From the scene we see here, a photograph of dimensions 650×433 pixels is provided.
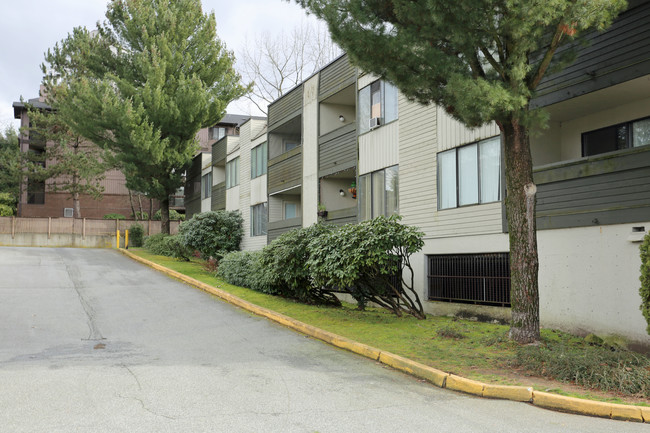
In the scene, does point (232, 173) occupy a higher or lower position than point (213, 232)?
higher

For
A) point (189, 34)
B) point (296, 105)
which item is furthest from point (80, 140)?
point (296, 105)

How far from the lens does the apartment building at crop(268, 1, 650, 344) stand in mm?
10406

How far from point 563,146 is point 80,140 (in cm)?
4125

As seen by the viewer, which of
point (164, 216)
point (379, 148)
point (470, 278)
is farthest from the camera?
point (164, 216)

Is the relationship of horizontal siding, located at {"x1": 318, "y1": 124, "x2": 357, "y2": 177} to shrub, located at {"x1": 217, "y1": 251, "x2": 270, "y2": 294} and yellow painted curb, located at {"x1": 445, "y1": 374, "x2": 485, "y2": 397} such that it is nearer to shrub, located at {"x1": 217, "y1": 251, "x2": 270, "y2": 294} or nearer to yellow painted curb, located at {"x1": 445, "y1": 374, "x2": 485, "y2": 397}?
shrub, located at {"x1": 217, "y1": 251, "x2": 270, "y2": 294}

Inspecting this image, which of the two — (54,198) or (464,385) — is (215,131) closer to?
(54,198)

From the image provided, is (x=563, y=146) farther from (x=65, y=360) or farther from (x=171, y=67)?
(x=171, y=67)

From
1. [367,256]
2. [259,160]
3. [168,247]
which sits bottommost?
[367,256]

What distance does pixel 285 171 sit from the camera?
25.1 meters

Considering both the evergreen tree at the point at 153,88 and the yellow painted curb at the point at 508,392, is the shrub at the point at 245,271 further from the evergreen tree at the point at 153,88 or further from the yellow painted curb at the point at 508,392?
the evergreen tree at the point at 153,88

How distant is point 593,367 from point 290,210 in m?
20.3

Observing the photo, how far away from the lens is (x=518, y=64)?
9.01 metres

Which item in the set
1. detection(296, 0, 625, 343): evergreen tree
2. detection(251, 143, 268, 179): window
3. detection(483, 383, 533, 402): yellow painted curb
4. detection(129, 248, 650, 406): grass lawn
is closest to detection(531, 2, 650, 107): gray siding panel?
detection(296, 0, 625, 343): evergreen tree

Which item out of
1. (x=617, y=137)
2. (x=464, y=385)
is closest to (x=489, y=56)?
(x=617, y=137)
